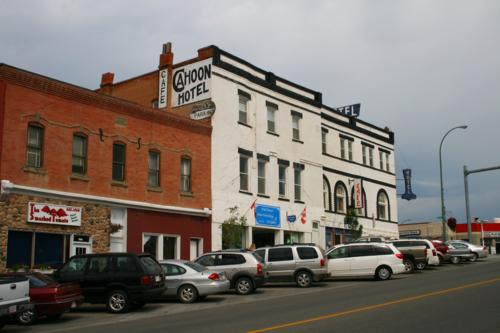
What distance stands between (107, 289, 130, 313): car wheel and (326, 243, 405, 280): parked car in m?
11.0

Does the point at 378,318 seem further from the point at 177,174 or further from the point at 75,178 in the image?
the point at 177,174

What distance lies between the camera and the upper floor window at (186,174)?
1176 inches

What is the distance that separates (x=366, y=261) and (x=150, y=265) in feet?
36.3

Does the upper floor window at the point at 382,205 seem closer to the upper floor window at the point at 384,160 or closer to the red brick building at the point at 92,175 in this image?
the upper floor window at the point at 384,160

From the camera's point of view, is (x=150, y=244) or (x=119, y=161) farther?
(x=150, y=244)

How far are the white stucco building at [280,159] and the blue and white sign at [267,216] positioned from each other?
0.19ft

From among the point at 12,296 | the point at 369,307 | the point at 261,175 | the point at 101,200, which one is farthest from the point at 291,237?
the point at 12,296

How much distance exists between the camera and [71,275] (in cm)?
1762

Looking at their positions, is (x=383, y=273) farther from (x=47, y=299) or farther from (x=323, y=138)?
(x=323, y=138)

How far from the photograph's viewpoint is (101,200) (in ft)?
83.0

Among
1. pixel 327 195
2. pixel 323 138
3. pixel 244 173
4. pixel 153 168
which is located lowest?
pixel 327 195

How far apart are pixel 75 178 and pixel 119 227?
298cm

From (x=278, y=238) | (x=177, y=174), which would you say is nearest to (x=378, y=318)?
(x=177, y=174)

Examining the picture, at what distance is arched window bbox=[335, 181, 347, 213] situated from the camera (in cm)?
4178
